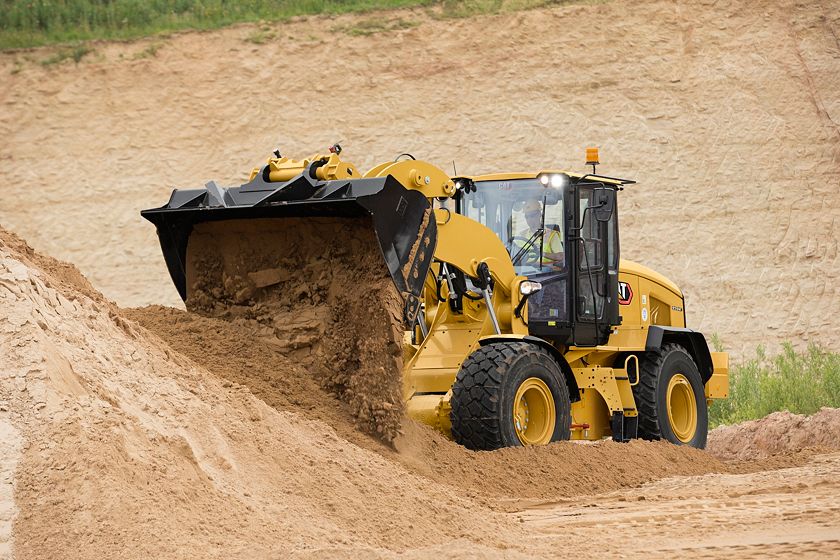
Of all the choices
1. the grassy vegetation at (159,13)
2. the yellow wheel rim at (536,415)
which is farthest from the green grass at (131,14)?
the yellow wheel rim at (536,415)

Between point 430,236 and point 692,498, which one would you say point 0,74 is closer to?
point 430,236

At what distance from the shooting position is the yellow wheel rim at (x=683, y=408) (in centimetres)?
1203

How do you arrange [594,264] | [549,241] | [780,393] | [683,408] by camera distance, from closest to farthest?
[549,241]
[594,264]
[683,408]
[780,393]

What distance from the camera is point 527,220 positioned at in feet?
34.2

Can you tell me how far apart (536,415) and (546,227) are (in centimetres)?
184

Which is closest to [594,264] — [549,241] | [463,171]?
[549,241]

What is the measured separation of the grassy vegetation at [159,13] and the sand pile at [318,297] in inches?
693

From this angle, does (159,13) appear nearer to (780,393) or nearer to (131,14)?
(131,14)

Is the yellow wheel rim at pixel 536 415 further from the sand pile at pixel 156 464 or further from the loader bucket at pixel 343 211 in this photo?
the sand pile at pixel 156 464

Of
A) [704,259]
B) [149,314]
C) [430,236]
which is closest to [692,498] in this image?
[430,236]

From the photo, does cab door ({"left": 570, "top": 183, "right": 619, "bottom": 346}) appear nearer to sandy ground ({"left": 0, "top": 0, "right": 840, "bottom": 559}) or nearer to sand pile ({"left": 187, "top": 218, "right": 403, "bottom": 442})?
sandy ground ({"left": 0, "top": 0, "right": 840, "bottom": 559})

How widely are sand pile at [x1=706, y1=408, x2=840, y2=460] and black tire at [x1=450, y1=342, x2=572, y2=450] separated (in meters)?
4.72

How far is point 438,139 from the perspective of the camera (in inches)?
963

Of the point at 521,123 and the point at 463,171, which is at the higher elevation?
the point at 521,123
